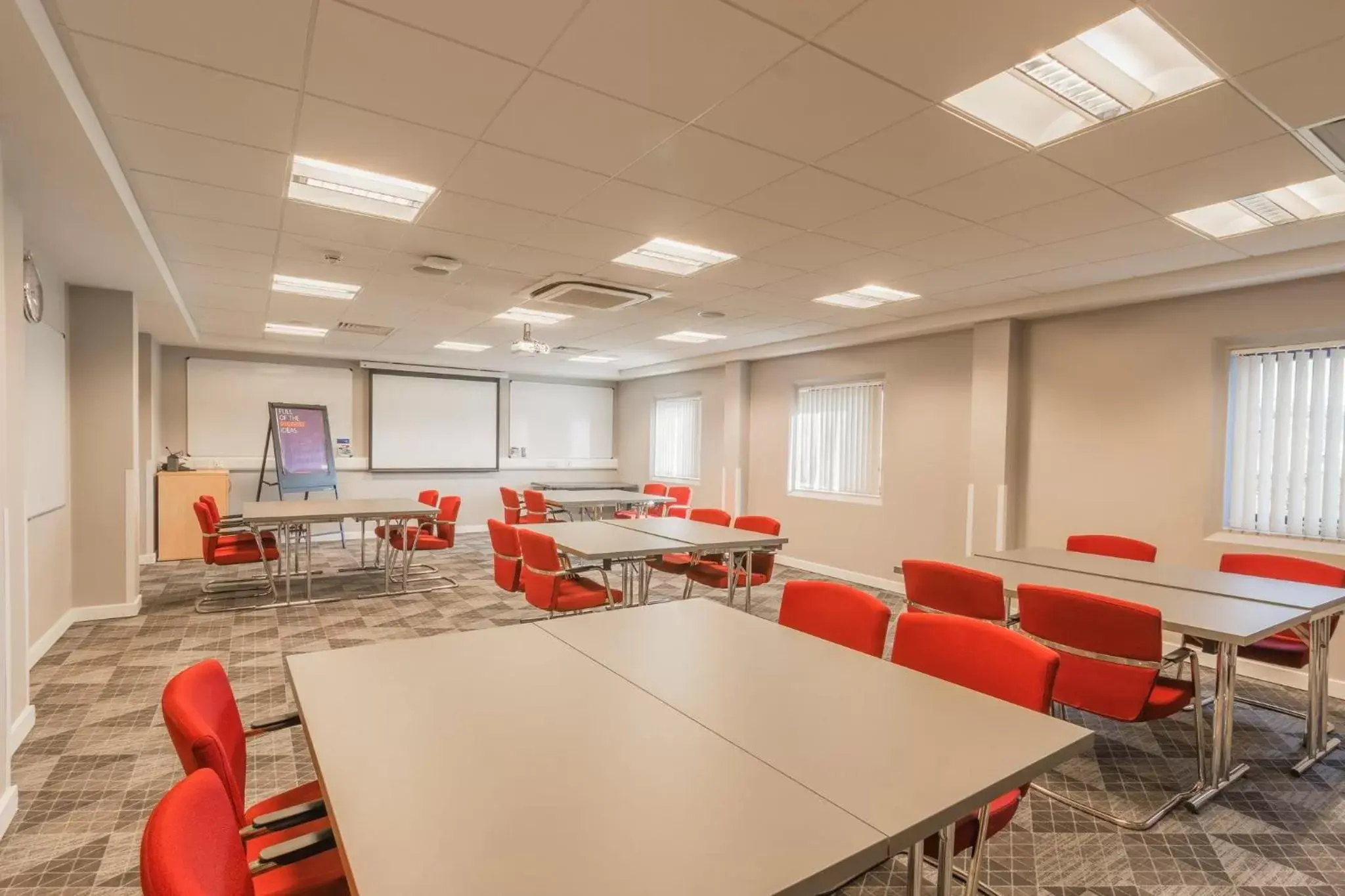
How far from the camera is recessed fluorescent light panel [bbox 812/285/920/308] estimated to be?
5207 mm

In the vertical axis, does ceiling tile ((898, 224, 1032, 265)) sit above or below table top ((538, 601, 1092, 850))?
above

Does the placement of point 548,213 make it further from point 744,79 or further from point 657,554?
point 657,554

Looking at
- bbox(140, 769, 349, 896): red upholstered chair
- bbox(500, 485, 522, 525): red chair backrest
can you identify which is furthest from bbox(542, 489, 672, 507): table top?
bbox(140, 769, 349, 896): red upholstered chair

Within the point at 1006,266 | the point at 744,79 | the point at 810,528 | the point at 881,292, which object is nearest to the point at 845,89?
the point at 744,79

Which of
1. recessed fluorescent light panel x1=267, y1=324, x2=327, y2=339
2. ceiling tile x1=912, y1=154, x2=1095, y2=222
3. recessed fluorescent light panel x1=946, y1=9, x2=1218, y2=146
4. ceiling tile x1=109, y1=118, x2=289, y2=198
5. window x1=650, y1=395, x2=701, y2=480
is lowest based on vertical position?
window x1=650, y1=395, x2=701, y2=480

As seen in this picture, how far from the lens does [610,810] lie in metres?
1.13

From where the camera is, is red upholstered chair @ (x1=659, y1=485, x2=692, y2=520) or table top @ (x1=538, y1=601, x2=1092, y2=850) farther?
red upholstered chair @ (x1=659, y1=485, x2=692, y2=520)

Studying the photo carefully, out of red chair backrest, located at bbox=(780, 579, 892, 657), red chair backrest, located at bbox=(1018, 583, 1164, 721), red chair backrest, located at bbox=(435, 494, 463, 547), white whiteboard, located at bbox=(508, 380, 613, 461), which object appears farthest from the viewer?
white whiteboard, located at bbox=(508, 380, 613, 461)

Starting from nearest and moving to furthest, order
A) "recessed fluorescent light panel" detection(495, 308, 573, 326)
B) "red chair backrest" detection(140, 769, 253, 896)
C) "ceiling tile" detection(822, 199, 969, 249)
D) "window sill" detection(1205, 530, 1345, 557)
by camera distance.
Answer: "red chair backrest" detection(140, 769, 253, 896)
"ceiling tile" detection(822, 199, 969, 249)
"window sill" detection(1205, 530, 1345, 557)
"recessed fluorescent light panel" detection(495, 308, 573, 326)

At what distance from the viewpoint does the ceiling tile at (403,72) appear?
6.59 feet

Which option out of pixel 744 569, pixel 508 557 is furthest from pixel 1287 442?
pixel 508 557

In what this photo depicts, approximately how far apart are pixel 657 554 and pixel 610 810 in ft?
9.81

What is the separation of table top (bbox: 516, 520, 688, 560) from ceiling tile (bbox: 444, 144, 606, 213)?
201 cm

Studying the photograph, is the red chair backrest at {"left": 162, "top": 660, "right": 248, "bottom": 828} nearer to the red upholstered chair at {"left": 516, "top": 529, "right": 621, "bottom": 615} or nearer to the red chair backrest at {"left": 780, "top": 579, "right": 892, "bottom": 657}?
the red chair backrest at {"left": 780, "top": 579, "right": 892, "bottom": 657}
